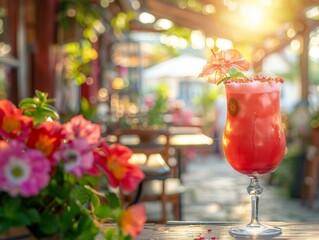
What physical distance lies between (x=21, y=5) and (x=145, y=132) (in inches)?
53.0

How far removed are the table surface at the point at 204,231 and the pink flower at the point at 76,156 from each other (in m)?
0.49

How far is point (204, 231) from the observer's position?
1.45 m

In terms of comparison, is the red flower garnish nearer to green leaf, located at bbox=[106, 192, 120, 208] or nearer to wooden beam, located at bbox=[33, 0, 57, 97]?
green leaf, located at bbox=[106, 192, 120, 208]

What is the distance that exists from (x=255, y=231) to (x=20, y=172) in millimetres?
702

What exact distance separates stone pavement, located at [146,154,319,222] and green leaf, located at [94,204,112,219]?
15.3 ft

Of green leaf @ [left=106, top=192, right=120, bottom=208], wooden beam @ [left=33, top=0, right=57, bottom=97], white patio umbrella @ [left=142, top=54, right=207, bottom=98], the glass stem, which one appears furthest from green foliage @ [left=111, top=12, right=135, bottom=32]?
green leaf @ [left=106, top=192, right=120, bottom=208]

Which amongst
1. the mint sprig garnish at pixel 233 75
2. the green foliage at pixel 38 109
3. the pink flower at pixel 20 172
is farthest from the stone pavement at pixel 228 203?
the pink flower at pixel 20 172

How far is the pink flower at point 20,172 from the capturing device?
859mm

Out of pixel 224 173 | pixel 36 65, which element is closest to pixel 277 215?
pixel 36 65

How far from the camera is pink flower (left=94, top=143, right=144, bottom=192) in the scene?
98 cm

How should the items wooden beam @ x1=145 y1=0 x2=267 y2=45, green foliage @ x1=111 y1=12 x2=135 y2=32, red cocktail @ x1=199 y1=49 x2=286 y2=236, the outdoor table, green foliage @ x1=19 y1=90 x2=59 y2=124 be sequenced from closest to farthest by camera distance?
1. green foliage @ x1=19 y1=90 x2=59 y2=124
2. the outdoor table
3. red cocktail @ x1=199 y1=49 x2=286 y2=236
4. wooden beam @ x1=145 y1=0 x2=267 y2=45
5. green foliage @ x1=111 y1=12 x2=135 y2=32

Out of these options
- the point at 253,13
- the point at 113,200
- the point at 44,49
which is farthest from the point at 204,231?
the point at 253,13

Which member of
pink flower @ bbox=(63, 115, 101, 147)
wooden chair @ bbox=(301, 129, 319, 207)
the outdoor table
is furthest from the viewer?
wooden chair @ bbox=(301, 129, 319, 207)

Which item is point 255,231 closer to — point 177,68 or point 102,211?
point 102,211
